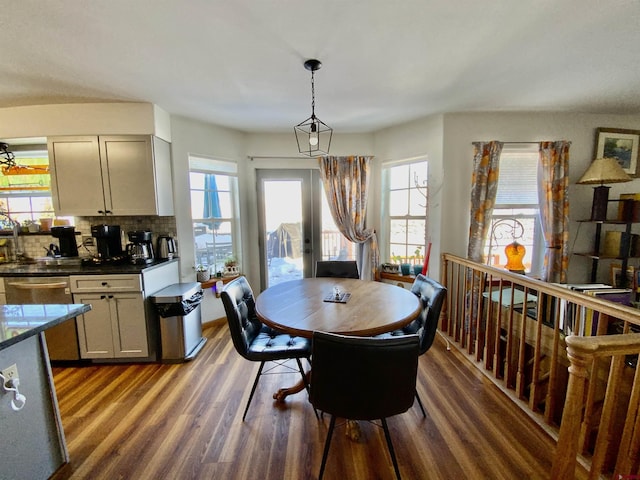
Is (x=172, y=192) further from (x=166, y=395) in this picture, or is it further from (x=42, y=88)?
(x=166, y=395)

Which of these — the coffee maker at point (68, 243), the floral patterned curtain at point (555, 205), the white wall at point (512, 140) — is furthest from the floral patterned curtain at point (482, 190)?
the coffee maker at point (68, 243)

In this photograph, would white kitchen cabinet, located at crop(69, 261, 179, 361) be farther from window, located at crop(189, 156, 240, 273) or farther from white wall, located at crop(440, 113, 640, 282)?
white wall, located at crop(440, 113, 640, 282)

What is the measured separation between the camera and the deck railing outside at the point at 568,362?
1001mm

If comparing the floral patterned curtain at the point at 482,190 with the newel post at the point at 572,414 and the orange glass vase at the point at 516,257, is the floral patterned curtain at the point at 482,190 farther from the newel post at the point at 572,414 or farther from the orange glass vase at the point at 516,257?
the newel post at the point at 572,414

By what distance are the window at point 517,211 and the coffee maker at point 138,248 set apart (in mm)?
3661

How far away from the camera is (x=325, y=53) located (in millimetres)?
1796

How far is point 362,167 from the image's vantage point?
3514 mm

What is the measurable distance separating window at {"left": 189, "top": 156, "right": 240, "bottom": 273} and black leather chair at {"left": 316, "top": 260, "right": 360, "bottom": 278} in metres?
1.35

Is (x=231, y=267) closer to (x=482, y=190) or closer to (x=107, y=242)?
(x=107, y=242)

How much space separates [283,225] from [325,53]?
2.25 m

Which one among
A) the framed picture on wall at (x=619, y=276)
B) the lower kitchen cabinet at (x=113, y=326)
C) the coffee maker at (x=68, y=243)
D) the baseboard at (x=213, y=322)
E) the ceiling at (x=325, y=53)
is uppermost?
the ceiling at (x=325, y=53)

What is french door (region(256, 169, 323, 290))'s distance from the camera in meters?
3.65

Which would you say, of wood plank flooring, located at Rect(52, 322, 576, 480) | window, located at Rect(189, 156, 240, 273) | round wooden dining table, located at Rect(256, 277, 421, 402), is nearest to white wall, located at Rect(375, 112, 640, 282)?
round wooden dining table, located at Rect(256, 277, 421, 402)

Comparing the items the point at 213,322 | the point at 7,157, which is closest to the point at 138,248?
the point at 213,322
